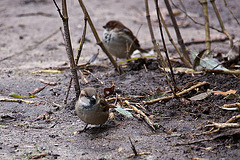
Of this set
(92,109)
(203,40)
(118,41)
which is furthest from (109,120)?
(203,40)

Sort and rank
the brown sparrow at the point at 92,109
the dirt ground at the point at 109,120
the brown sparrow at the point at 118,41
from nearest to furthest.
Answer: the dirt ground at the point at 109,120 → the brown sparrow at the point at 92,109 → the brown sparrow at the point at 118,41

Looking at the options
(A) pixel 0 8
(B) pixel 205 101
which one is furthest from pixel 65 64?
(A) pixel 0 8

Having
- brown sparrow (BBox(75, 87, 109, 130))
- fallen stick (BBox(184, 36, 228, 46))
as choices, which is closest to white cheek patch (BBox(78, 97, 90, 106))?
brown sparrow (BBox(75, 87, 109, 130))

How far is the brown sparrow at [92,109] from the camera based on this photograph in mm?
3578

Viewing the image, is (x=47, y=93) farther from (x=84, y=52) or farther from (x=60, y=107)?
(x=84, y=52)

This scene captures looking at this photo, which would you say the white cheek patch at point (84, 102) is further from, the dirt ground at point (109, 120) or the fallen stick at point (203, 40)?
the fallen stick at point (203, 40)

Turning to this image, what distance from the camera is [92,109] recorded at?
3.59 meters

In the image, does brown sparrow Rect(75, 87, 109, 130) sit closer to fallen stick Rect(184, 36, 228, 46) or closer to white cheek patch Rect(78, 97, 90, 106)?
white cheek patch Rect(78, 97, 90, 106)

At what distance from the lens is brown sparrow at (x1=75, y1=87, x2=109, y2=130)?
3.58m

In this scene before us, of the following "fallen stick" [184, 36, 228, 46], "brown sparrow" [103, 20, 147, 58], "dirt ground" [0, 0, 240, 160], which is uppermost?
"brown sparrow" [103, 20, 147, 58]

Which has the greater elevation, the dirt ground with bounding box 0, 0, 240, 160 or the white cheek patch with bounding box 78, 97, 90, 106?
the white cheek patch with bounding box 78, 97, 90, 106

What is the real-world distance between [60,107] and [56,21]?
19.6 ft

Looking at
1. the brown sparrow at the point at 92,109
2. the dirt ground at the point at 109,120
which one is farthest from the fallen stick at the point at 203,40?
the brown sparrow at the point at 92,109

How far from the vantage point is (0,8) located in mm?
11031
